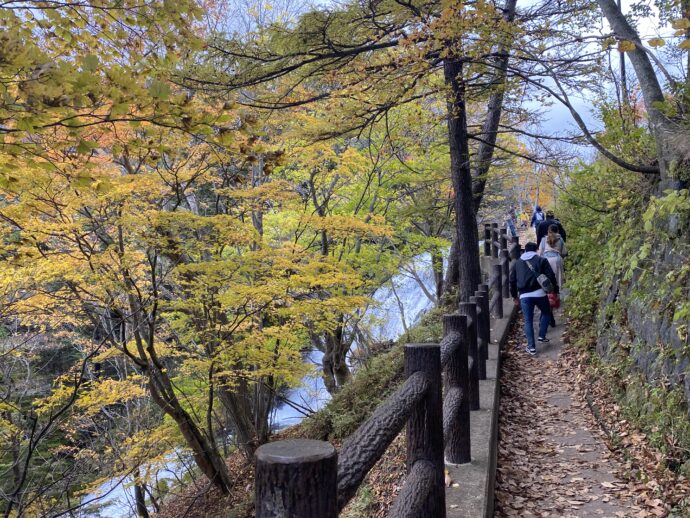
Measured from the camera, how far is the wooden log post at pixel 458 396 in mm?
3705

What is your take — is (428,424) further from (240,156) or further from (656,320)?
(240,156)

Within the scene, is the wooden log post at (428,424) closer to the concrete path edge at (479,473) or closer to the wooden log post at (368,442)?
the wooden log post at (368,442)

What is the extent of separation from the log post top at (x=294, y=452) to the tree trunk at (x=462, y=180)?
7.21 m

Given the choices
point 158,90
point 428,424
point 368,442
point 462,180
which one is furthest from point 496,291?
point 368,442

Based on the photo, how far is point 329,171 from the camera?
1310 centimetres

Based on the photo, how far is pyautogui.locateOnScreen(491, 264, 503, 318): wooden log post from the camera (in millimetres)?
9414

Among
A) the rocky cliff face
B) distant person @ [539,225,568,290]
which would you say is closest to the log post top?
the rocky cliff face

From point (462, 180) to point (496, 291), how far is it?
2359mm

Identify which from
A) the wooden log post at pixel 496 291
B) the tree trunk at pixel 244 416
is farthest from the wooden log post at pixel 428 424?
the tree trunk at pixel 244 416

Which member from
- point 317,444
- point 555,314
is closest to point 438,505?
point 317,444

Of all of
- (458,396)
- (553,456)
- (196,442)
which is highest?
(458,396)

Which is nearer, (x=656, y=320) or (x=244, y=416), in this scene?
(x=656, y=320)

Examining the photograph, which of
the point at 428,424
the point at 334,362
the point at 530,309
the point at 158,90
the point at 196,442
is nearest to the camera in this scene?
the point at 428,424

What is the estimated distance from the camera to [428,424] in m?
2.54
